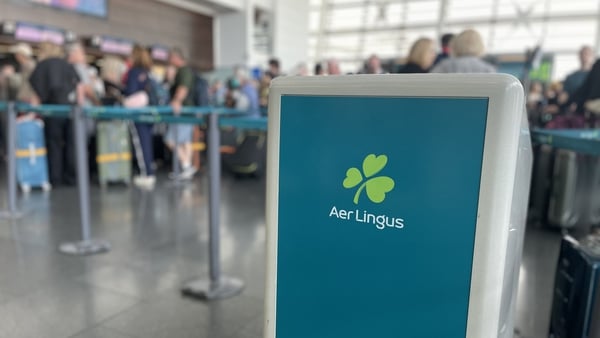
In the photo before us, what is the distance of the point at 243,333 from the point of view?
6.66ft

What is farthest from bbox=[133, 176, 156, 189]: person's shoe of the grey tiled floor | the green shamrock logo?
the green shamrock logo

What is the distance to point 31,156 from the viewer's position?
16.6ft

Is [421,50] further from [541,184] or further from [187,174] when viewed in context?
[187,174]

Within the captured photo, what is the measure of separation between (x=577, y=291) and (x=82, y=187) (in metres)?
2.94

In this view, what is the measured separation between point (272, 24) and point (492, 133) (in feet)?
46.4

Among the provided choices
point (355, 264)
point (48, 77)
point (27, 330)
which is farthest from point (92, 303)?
point (48, 77)

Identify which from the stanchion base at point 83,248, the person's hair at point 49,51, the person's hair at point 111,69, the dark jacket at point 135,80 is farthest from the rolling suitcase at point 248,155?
the stanchion base at point 83,248

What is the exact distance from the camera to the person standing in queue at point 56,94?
498cm

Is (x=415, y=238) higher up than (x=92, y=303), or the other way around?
(x=415, y=238)

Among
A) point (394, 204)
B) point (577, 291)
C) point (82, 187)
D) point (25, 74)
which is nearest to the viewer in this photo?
point (394, 204)

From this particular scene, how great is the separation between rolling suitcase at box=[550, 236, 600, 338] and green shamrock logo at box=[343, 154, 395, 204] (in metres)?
0.91

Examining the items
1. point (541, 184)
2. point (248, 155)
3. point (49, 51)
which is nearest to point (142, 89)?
point (49, 51)

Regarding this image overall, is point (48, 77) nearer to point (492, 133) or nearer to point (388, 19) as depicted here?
point (492, 133)

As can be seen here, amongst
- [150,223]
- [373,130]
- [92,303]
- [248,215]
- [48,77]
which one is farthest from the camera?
[48,77]
